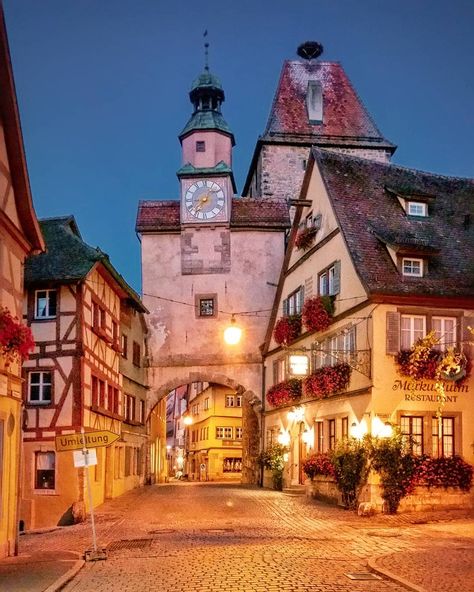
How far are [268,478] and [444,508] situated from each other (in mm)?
14201

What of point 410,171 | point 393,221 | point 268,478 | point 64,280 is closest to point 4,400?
point 64,280

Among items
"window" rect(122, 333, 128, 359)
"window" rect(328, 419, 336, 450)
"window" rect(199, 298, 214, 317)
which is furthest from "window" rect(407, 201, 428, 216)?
"window" rect(199, 298, 214, 317)

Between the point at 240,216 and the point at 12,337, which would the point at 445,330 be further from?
the point at 240,216

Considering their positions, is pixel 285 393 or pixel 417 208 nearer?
pixel 417 208

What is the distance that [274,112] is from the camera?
159ft

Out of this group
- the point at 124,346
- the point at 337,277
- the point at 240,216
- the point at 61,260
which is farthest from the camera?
the point at 240,216

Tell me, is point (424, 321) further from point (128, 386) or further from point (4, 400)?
point (128, 386)

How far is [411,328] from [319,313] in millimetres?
4075

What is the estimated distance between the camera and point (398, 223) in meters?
26.1

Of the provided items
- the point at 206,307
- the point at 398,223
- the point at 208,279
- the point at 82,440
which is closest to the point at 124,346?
the point at 206,307

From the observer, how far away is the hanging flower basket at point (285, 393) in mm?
31266

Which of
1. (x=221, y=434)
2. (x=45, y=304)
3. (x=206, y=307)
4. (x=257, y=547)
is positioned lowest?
(x=257, y=547)

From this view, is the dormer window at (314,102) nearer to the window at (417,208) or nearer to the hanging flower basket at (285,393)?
the hanging flower basket at (285,393)

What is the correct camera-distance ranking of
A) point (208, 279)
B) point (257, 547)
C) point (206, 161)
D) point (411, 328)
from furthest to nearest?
point (206, 161), point (208, 279), point (411, 328), point (257, 547)
